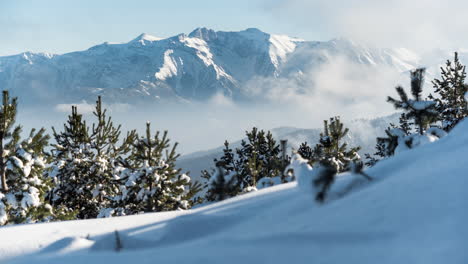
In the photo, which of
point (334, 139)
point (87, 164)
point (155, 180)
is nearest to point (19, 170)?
point (155, 180)

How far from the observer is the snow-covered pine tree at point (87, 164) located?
795 inches

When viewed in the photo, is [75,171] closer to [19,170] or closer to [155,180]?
[155,180]

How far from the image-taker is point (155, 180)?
55.8ft

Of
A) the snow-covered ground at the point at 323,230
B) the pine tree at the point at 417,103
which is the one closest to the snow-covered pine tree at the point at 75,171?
the snow-covered ground at the point at 323,230

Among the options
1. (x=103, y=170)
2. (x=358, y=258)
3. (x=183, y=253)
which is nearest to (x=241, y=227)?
(x=183, y=253)

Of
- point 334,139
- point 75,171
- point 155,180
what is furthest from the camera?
point 334,139

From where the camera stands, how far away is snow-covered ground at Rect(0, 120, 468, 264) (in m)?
3.53

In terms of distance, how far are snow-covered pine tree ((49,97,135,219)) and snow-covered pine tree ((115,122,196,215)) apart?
2614 millimetres

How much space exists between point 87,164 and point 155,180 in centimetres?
529

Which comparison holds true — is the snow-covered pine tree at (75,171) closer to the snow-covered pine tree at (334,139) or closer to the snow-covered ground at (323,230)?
the snow-covered pine tree at (334,139)

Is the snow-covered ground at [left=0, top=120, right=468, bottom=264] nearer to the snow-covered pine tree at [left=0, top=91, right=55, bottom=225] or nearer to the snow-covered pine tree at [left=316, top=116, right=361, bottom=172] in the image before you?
the snow-covered pine tree at [left=0, top=91, right=55, bottom=225]

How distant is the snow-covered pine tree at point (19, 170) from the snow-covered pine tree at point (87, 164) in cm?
584

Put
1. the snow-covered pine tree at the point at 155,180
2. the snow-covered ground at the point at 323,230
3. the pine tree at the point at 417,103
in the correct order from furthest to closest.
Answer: the snow-covered pine tree at the point at 155,180 → the pine tree at the point at 417,103 → the snow-covered ground at the point at 323,230

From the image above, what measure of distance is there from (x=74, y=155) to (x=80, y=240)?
639 inches
